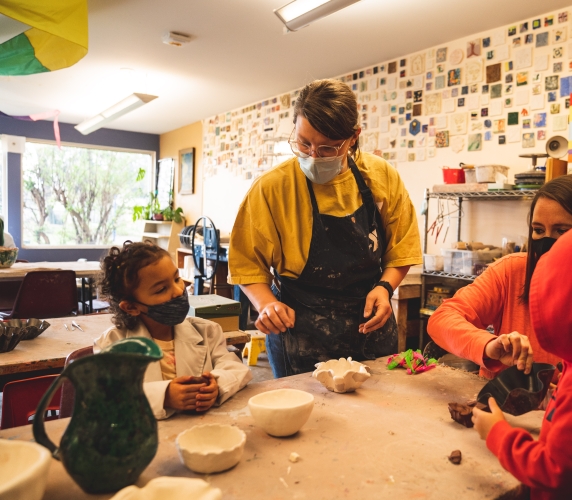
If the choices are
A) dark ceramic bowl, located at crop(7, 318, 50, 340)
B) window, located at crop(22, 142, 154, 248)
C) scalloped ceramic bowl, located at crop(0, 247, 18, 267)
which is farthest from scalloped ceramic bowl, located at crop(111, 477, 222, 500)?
window, located at crop(22, 142, 154, 248)

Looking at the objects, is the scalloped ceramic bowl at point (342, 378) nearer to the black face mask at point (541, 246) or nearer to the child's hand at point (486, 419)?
the child's hand at point (486, 419)

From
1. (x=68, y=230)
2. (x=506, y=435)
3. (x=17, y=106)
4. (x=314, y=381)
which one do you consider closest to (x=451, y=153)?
(x=314, y=381)

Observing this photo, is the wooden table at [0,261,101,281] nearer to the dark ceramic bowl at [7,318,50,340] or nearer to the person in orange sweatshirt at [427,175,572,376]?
the dark ceramic bowl at [7,318,50,340]

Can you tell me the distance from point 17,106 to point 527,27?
19.4 ft

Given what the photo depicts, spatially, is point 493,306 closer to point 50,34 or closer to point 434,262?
point 434,262

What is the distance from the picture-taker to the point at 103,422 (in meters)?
0.75

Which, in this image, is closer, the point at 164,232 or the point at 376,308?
the point at 376,308

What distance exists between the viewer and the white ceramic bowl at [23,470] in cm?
67

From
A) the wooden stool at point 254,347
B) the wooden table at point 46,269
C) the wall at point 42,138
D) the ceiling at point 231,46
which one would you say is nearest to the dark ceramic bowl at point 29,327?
the wooden table at point 46,269

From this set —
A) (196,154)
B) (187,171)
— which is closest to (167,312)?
(196,154)

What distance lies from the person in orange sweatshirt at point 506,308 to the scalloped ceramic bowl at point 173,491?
28.9 inches

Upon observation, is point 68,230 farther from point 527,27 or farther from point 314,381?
point 314,381

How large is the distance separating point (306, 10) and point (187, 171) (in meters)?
5.29

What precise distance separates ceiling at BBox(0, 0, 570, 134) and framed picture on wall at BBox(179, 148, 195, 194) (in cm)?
138
